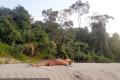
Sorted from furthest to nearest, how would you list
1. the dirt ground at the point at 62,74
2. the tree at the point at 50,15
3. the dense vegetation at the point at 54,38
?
the tree at the point at 50,15 → the dense vegetation at the point at 54,38 → the dirt ground at the point at 62,74

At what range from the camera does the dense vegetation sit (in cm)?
1989

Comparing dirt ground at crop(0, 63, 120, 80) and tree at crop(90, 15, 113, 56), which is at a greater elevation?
tree at crop(90, 15, 113, 56)

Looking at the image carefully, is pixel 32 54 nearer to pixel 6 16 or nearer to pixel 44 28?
pixel 6 16

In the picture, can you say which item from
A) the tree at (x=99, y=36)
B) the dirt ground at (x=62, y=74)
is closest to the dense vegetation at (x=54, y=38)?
the tree at (x=99, y=36)

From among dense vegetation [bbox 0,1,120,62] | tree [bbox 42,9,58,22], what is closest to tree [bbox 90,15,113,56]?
dense vegetation [bbox 0,1,120,62]

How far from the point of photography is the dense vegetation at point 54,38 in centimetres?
1989

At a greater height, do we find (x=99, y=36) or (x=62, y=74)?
(x=99, y=36)

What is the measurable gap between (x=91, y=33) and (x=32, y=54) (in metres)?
9.91

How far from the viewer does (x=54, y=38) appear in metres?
24.3

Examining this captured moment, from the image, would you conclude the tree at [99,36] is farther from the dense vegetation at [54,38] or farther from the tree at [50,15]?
the tree at [50,15]

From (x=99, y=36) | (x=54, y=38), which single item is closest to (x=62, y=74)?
(x=54, y=38)

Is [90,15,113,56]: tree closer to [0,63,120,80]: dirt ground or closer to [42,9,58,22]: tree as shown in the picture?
[42,9,58,22]: tree

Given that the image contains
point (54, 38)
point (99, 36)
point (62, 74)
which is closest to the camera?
point (62, 74)

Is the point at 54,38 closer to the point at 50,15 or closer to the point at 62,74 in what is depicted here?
the point at 50,15
